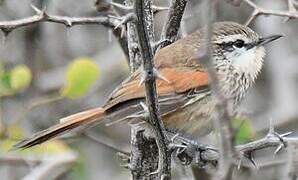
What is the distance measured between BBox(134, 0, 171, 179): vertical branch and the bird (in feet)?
2.40

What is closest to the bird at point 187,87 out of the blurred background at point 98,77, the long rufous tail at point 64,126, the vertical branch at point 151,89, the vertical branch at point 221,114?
the long rufous tail at point 64,126

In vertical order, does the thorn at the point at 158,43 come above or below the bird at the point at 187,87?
above

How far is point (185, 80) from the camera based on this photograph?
455cm

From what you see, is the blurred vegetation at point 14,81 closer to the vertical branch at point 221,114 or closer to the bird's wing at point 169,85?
the bird's wing at point 169,85


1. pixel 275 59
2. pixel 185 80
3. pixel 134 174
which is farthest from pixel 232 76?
pixel 275 59

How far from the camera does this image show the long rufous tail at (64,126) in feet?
12.8

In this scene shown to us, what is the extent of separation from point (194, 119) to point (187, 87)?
0.22 meters

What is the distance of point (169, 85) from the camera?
14.6 ft

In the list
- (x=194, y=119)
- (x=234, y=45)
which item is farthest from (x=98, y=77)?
(x=194, y=119)

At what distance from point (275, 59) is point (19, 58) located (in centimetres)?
210

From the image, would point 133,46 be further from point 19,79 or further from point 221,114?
point 221,114

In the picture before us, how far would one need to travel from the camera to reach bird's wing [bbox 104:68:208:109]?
4181 millimetres

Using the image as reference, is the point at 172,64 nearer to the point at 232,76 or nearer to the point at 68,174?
the point at 232,76

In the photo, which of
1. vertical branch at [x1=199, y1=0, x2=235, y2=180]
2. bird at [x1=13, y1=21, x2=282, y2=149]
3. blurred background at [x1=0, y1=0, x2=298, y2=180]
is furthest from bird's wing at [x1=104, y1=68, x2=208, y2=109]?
vertical branch at [x1=199, y1=0, x2=235, y2=180]
